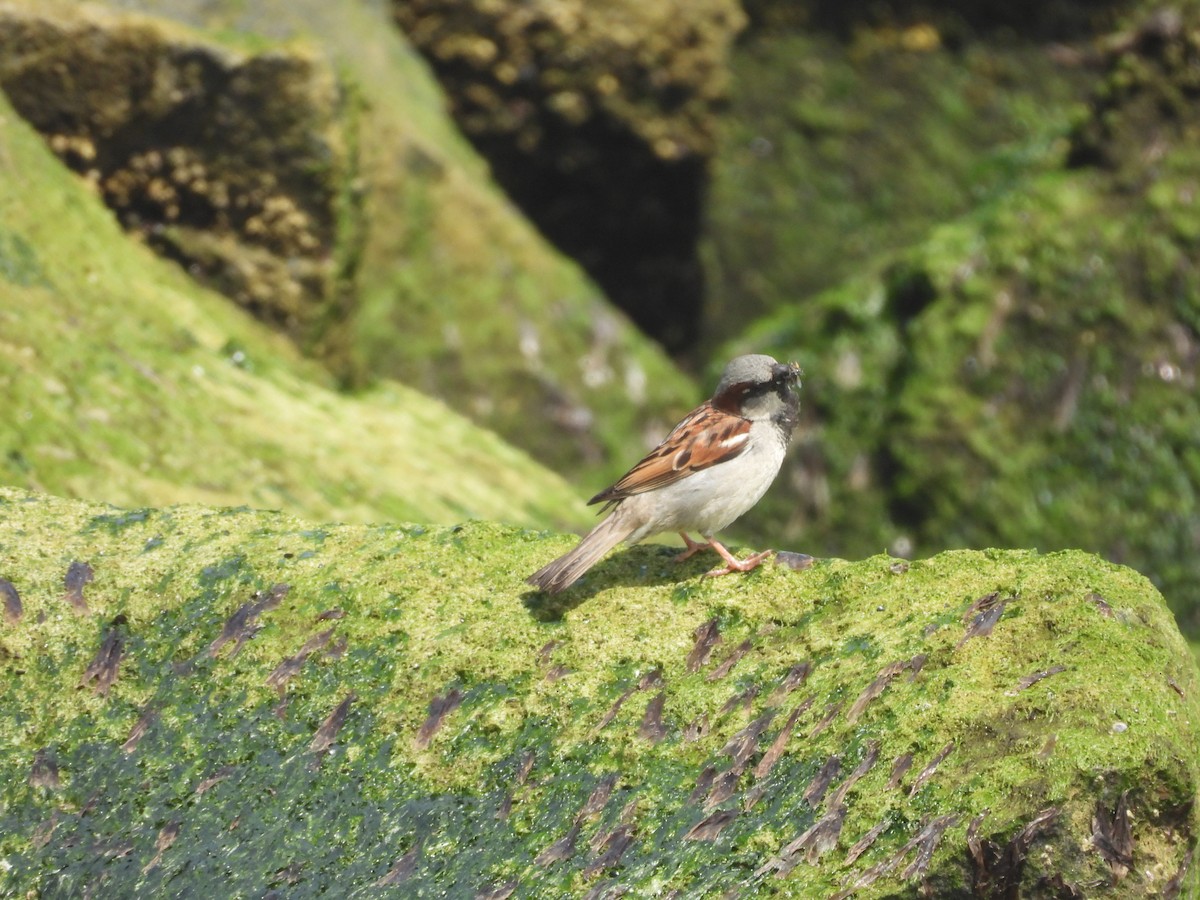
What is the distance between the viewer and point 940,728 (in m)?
4.87

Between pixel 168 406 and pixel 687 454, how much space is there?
4.49 metres

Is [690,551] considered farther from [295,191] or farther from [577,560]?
[295,191]

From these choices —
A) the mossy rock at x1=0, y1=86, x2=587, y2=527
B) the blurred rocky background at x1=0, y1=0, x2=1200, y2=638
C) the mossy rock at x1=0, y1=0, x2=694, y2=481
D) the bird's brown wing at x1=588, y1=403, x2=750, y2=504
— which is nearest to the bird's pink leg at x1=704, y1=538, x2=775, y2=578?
the bird's brown wing at x1=588, y1=403, x2=750, y2=504

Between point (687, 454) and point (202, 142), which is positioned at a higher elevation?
point (687, 454)

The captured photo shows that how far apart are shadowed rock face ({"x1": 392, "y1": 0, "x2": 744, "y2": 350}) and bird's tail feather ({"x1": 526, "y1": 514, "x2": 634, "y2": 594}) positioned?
1224cm

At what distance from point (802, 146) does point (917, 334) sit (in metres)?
6.21

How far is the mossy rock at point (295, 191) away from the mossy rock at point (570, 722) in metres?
5.66

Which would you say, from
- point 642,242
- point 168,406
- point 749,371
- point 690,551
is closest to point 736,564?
point 690,551

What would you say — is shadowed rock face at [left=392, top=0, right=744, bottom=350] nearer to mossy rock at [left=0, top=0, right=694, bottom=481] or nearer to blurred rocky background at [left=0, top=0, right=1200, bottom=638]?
blurred rocky background at [left=0, top=0, right=1200, bottom=638]

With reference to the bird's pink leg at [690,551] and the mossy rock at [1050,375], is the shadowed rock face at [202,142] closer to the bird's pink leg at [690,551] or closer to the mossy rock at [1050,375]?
the mossy rock at [1050,375]

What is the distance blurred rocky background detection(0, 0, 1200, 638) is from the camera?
37.1ft

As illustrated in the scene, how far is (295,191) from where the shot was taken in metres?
12.1

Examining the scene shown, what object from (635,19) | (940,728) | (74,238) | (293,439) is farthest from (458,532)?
(635,19)

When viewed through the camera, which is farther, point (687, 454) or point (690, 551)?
point (687, 454)
